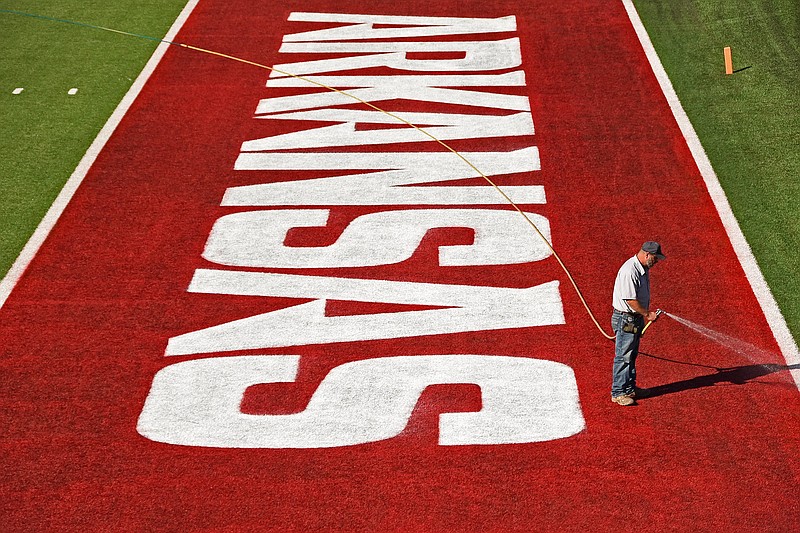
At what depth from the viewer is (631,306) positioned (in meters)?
9.34

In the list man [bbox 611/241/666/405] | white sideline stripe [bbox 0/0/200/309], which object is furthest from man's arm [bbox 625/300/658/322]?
white sideline stripe [bbox 0/0/200/309]

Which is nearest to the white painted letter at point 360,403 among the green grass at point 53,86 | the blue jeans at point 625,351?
the blue jeans at point 625,351

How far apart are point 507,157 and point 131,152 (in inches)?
234

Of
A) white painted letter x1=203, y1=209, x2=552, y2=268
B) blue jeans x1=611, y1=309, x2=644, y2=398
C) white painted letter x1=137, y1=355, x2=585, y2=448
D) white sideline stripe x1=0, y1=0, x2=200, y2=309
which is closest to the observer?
blue jeans x1=611, y1=309, x2=644, y2=398

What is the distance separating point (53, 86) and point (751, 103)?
40.1 ft

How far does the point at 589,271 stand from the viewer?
12.1 metres

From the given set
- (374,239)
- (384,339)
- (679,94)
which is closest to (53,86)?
(374,239)

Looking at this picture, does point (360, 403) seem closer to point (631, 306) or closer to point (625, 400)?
point (625, 400)

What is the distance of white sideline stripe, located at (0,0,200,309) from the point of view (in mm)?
12297

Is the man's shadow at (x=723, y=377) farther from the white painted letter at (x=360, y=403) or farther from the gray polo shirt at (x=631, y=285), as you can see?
the gray polo shirt at (x=631, y=285)

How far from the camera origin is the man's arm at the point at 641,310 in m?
9.31

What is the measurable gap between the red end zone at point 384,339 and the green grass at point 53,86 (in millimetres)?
592

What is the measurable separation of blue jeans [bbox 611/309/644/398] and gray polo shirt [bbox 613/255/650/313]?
4.2 inches

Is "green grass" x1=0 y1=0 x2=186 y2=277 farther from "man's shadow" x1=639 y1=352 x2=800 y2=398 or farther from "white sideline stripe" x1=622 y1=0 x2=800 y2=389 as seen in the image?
"white sideline stripe" x1=622 y1=0 x2=800 y2=389
